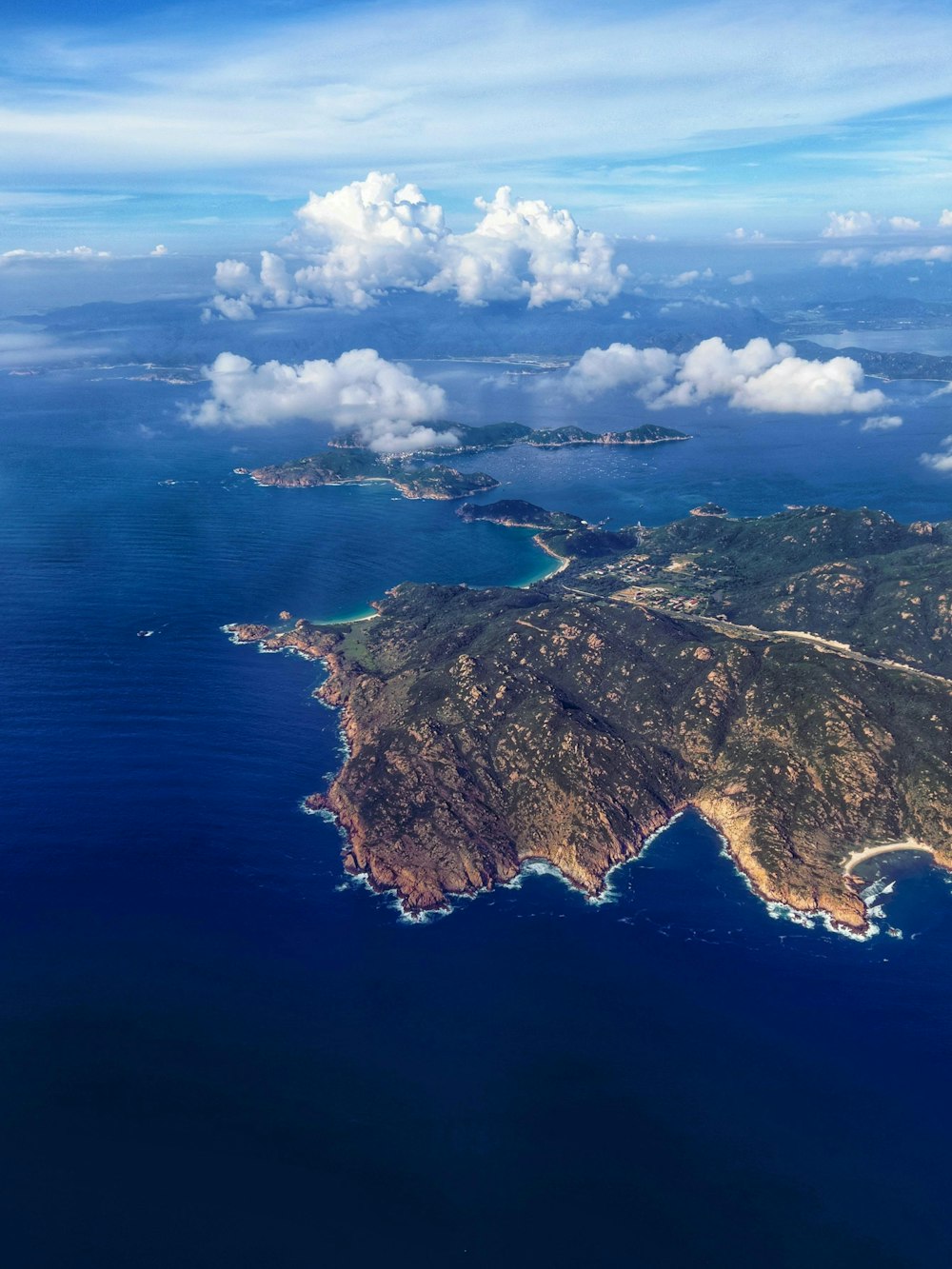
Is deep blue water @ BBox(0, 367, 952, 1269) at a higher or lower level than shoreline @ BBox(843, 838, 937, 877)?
lower

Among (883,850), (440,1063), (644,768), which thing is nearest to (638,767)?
(644,768)

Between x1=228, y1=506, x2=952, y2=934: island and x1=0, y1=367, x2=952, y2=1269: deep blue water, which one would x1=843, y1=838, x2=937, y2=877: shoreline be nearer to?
x1=228, y1=506, x2=952, y2=934: island

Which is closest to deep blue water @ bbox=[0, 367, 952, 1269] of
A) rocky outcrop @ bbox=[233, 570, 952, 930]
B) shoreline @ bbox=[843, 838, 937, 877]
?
shoreline @ bbox=[843, 838, 937, 877]

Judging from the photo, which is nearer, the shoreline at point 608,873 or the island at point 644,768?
the shoreline at point 608,873

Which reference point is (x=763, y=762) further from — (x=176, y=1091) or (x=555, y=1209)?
(x=176, y=1091)

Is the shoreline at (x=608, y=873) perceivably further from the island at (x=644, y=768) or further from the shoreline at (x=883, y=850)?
the island at (x=644, y=768)

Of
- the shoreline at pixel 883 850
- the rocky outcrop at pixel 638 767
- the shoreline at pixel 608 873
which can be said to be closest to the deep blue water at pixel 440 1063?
the shoreline at pixel 608 873

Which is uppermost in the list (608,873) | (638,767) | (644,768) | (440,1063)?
→ (638,767)

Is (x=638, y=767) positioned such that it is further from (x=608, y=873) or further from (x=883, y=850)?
(x=883, y=850)

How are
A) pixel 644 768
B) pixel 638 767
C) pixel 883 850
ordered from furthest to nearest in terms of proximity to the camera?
pixel 644 768 → pixel 638 767 → pixel 883 850

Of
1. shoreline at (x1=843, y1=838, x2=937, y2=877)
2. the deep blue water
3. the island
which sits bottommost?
the deep blue water

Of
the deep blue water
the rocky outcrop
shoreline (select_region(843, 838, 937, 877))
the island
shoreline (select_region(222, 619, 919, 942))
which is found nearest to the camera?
the deep blue water
